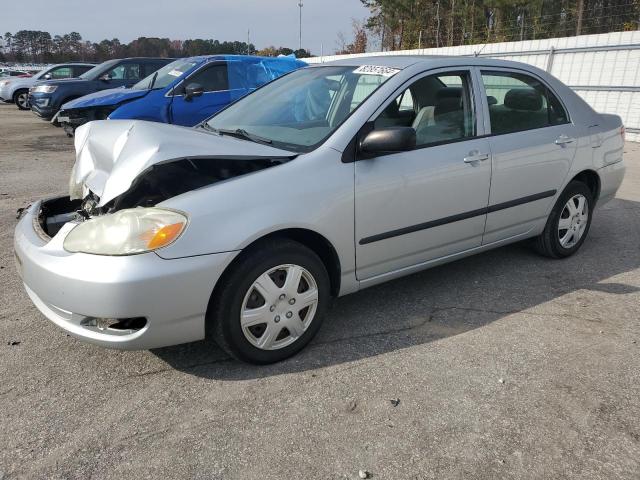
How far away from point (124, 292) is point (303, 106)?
5.90 feet

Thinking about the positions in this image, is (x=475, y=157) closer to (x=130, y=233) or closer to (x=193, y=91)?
(x=130, y=233)

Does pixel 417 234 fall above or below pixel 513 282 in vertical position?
above

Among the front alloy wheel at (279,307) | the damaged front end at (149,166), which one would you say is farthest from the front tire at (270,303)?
the damaged front end at (149,166)

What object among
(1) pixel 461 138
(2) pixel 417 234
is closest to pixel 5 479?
(2) pixel 417 234

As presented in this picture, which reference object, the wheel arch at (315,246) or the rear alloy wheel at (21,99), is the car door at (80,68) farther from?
the wheel arch at (315,246)

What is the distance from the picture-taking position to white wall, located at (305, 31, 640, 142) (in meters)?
11.6

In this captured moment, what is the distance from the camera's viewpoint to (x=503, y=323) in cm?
334

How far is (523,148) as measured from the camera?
3828mm

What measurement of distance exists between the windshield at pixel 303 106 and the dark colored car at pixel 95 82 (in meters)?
10.5

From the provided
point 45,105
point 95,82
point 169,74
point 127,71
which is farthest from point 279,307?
point 45,105

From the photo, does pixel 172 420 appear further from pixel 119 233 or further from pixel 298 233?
pixel 298 233

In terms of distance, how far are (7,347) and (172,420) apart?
4.21 ft

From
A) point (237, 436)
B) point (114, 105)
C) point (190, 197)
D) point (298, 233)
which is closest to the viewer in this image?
point (237, 436)

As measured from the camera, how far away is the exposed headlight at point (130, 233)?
2387 mm
